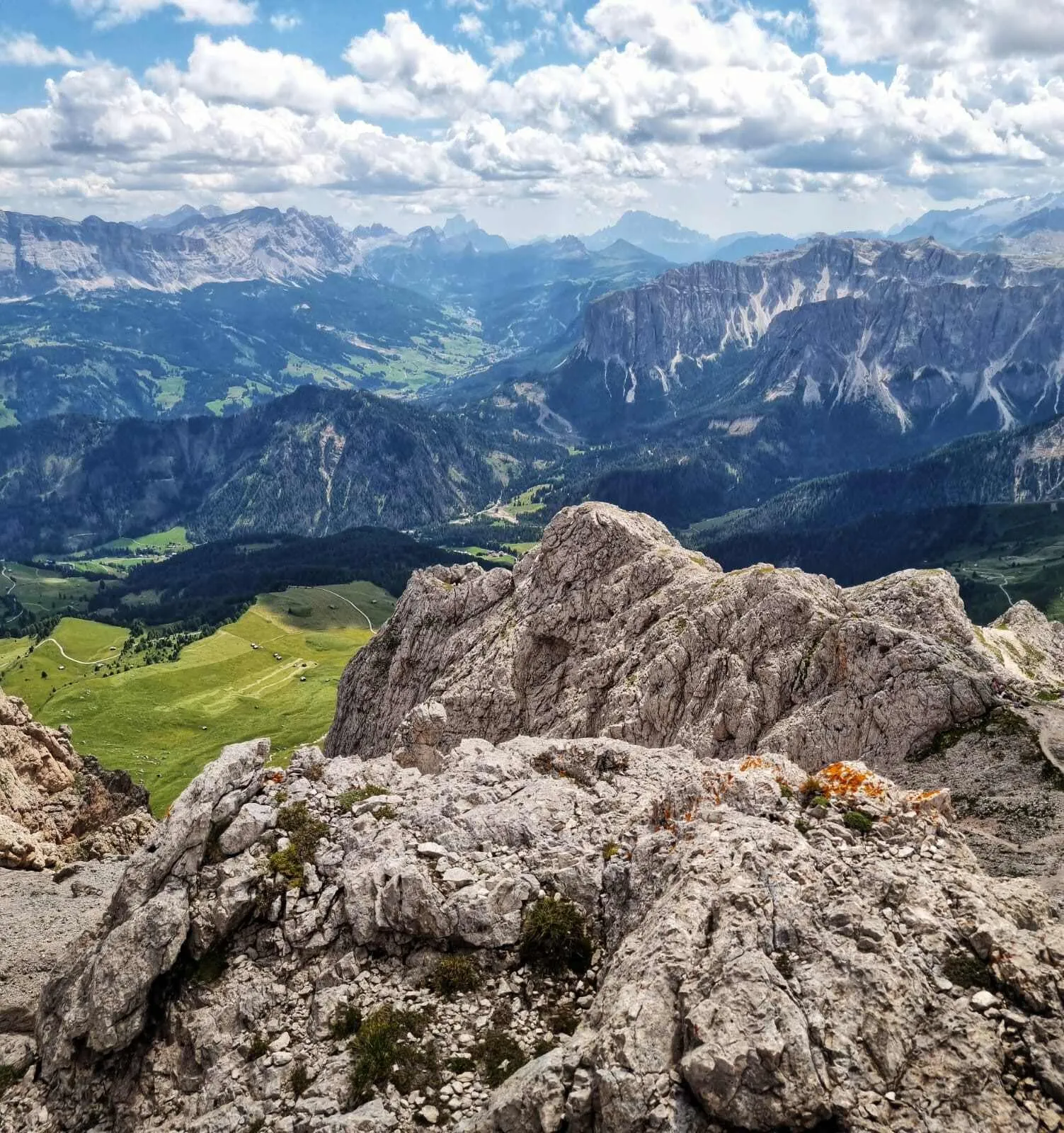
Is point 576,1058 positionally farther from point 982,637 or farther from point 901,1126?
point 982,637

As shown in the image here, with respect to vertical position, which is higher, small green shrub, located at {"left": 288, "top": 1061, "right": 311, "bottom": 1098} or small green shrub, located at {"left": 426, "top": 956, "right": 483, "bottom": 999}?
small green shrub, located at {"left": 426, "top": 956, "right": 483, "bottom": 999}

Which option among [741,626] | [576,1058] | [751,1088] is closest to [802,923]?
[751,1088]

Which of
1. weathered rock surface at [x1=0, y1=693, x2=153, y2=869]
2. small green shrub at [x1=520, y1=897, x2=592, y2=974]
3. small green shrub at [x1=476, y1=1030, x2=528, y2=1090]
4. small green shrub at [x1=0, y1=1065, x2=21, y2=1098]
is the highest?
small green shrub at [x1=520, y1=897, x2=592, y2=974]

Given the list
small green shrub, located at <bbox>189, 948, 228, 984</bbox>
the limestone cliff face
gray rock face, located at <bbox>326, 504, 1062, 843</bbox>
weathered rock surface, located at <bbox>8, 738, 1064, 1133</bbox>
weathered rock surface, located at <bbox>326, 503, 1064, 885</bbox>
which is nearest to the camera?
weathered rock surface, located at <bbox>8, 738, 1064, 1133</bbox>

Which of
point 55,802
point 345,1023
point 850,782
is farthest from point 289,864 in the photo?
point 55,802

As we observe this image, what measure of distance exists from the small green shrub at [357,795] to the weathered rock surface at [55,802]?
4526 centimetres

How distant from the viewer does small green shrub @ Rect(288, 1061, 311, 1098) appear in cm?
2834

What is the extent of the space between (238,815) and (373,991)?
10.9 meters

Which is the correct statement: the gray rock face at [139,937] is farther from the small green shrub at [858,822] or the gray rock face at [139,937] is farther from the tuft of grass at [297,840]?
the small green shrub at [858,822]

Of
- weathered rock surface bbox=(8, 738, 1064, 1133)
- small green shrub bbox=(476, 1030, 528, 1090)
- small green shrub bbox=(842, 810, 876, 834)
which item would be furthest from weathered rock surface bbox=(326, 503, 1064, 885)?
small green shrub bbox=(476, 1030, 528, 1090)

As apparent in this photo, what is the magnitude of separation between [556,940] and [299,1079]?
31.0 ft

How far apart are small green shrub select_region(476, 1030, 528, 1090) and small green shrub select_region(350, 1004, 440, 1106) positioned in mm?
1498

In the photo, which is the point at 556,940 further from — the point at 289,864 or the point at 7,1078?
the point at 7,1078

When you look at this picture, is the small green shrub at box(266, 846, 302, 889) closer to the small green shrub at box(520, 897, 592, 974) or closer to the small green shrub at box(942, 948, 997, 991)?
the small green shrub at box(520, 897, 592, 974)
